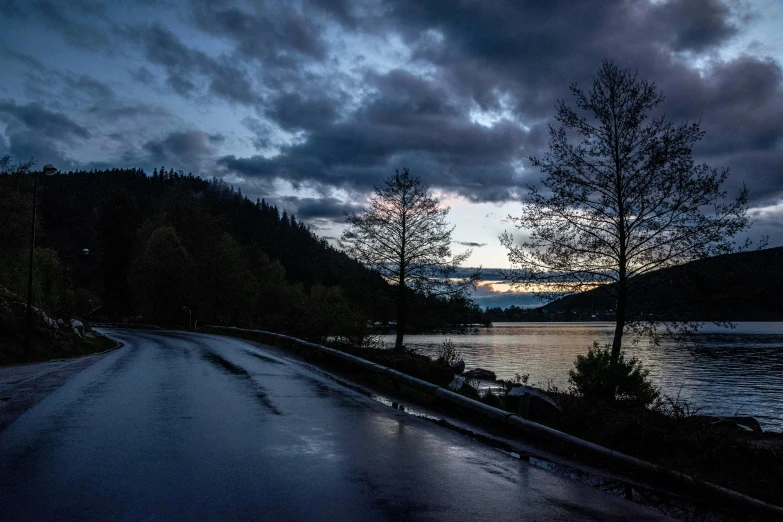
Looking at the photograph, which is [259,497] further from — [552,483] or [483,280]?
[483,280]

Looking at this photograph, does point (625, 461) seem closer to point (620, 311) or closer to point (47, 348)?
point (620, 311)

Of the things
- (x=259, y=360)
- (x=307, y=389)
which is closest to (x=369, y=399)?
(x=307, y=389)

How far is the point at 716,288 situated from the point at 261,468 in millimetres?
13522

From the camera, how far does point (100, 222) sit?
10525 cm

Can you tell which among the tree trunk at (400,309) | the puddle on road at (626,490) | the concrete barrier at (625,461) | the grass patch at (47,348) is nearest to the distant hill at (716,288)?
the concrete barrier at (625,461)

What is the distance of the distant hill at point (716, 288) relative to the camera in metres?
14.2

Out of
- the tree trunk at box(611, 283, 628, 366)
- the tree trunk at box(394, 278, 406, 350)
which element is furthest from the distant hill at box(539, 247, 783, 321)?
the tree trunk at box(394, 278, 406, 350)

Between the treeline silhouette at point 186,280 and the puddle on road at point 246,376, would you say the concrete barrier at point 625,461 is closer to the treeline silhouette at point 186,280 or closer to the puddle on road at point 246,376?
the puddle on road at point 246,376

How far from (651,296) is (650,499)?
1211 cm

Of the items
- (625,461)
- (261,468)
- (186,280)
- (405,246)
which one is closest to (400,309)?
(405,246)

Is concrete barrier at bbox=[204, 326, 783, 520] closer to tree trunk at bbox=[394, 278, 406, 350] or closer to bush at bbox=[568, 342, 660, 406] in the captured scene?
bush at bbox=[568, 342, 660, 406]

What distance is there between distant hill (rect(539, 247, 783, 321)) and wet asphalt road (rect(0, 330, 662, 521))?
9728 millimetres

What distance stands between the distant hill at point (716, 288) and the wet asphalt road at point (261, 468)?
973 cm

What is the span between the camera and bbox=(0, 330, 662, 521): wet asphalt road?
4.66 metres
